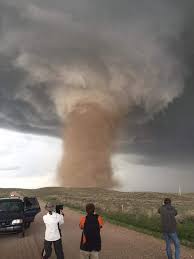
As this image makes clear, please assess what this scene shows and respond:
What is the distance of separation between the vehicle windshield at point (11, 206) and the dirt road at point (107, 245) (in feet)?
4.43

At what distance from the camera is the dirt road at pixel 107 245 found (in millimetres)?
13328

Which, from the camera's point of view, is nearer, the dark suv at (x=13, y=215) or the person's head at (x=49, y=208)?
the person's head at (x=49, y=208)

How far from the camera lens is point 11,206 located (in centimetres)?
1994

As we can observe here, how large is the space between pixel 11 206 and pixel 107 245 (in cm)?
672

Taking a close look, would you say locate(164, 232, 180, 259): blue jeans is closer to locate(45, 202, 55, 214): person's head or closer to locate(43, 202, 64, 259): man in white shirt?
locate(43, 202, 64, 259): man in white shirt

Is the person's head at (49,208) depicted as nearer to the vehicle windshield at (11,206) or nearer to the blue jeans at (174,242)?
the blue jeans at (174,242)

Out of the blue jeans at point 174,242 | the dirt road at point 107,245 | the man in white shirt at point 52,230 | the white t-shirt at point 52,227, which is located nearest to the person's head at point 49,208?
the man in white shirt at point 52,230

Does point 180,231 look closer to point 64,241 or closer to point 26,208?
point 64,241

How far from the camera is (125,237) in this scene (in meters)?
18.0

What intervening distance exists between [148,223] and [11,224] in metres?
9.67

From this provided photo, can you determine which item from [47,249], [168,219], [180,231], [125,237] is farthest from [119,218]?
[47,249]

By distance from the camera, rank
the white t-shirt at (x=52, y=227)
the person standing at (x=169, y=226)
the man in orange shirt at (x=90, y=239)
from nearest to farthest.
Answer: the man in orange shirt at (x=90, y=239), the white t-shirt at (x=52, y=227), the person standing at (x=169, y=226)

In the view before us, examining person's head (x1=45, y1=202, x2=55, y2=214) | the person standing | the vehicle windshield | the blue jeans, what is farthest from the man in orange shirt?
the vehicle windshield

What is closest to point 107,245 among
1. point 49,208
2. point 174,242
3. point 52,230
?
point 174,242
